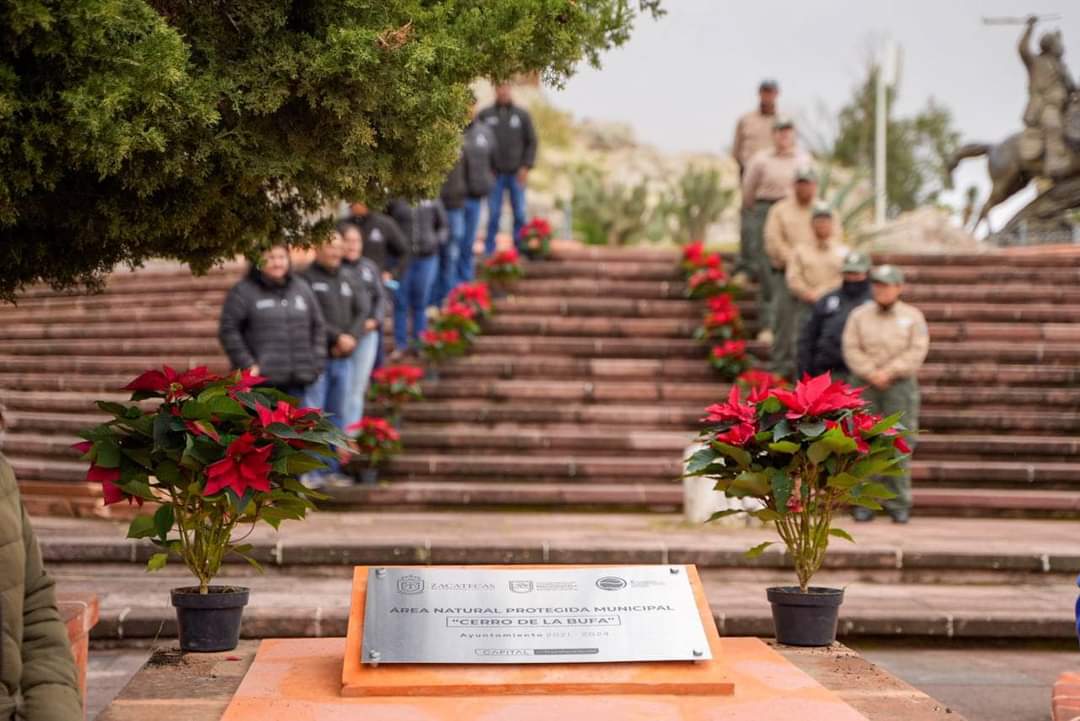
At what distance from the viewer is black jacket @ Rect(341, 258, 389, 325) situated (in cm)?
1072

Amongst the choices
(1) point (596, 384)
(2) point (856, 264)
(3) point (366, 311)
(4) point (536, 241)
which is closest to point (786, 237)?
(2) point (856, 264)

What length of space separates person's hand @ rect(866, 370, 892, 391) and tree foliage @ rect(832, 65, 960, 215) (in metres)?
29.8

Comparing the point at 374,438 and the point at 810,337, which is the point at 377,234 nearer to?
the point at 374,438

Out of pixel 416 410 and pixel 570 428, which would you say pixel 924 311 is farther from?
pixel 416 410

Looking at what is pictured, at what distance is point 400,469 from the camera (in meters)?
11.0

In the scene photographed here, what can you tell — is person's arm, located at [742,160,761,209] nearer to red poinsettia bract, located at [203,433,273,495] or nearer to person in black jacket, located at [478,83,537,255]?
person in black jacket, located at [478,83,537,255]

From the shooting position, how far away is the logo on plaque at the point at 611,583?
3908 mm

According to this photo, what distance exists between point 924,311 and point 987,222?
Answer: 8995 millimetres

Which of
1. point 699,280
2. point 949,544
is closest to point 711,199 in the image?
point 699,280

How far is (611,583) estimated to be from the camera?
392 centimetres

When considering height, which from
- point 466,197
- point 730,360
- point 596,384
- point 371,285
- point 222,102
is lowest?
point 596,384

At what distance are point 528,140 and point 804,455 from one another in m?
11.0

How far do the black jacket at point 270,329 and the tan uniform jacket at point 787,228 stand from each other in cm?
429

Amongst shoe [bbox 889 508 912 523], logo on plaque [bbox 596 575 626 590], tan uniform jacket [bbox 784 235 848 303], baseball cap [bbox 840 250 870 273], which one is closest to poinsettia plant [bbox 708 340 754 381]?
tan uniform jacket [bbox 784 235 848 303]
